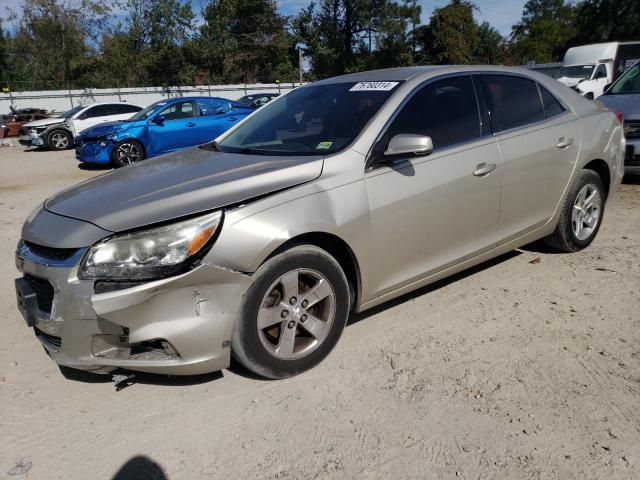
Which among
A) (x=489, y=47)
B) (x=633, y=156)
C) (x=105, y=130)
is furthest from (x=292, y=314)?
(x=489, y=47)

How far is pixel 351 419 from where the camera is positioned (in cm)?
269

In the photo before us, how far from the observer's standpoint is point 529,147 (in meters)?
4.10

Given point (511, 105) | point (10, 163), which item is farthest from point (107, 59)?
point (511, 105)

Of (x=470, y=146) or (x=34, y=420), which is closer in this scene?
(x=34, y=420)

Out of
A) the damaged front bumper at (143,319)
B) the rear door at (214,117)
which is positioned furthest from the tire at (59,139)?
the damaged front bumper at (143,319)

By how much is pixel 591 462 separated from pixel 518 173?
222 centimetres

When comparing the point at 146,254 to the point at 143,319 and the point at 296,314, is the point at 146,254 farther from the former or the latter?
the point at 296,314

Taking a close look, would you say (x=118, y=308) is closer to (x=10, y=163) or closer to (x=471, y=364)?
(x=471, y=364)

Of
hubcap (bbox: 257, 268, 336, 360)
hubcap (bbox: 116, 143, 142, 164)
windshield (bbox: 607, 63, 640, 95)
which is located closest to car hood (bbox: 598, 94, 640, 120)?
windshield (bbox: 607, 63, 640, 95)

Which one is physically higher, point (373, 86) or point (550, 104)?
point (373, 86)

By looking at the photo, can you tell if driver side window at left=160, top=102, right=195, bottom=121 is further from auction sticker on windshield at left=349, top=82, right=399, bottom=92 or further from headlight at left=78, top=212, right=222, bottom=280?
headlight at left=78, top=212, right=222, bottom=280

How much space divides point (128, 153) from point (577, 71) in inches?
665

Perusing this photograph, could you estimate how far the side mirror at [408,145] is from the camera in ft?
10.4

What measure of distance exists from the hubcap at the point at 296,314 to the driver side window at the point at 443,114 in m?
1.01
